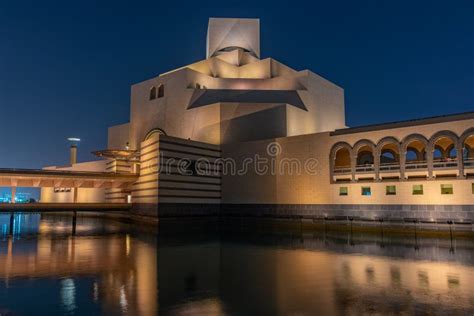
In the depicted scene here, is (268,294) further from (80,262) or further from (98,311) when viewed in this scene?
(80,262)

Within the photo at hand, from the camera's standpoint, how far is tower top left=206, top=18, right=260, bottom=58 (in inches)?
2766

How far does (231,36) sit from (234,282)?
64.7 metres

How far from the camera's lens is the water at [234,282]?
9062mm

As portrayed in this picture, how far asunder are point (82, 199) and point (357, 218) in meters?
53.3

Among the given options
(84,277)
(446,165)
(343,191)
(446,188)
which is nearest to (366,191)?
(343,191)

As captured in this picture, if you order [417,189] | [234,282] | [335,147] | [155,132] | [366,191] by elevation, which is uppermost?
[155,132]

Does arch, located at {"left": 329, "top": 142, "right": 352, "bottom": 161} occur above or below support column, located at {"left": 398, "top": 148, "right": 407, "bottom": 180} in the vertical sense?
above

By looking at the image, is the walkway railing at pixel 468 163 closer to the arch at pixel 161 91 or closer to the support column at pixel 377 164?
the support column at pixel 377 164

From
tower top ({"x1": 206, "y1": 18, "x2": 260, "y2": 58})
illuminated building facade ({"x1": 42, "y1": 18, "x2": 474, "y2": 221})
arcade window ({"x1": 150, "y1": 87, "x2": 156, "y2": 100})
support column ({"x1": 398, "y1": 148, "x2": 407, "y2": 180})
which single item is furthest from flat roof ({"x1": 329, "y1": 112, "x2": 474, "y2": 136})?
tower top ({"x1": 206, "y1": 18, "x2": 260, "y2": 58})

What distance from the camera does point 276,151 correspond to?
43.8 m

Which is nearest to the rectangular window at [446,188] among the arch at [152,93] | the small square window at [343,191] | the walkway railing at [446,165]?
the walkway railing at [446,165]

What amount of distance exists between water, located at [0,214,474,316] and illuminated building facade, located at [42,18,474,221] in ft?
51.8

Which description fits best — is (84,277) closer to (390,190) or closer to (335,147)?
(390,190)

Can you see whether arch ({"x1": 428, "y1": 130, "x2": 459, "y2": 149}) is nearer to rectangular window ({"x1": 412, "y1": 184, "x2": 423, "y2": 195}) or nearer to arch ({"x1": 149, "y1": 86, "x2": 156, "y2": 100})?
rectangular window ({"x1": 412, "y1": 184, "x2": 423, "y2": 195})
